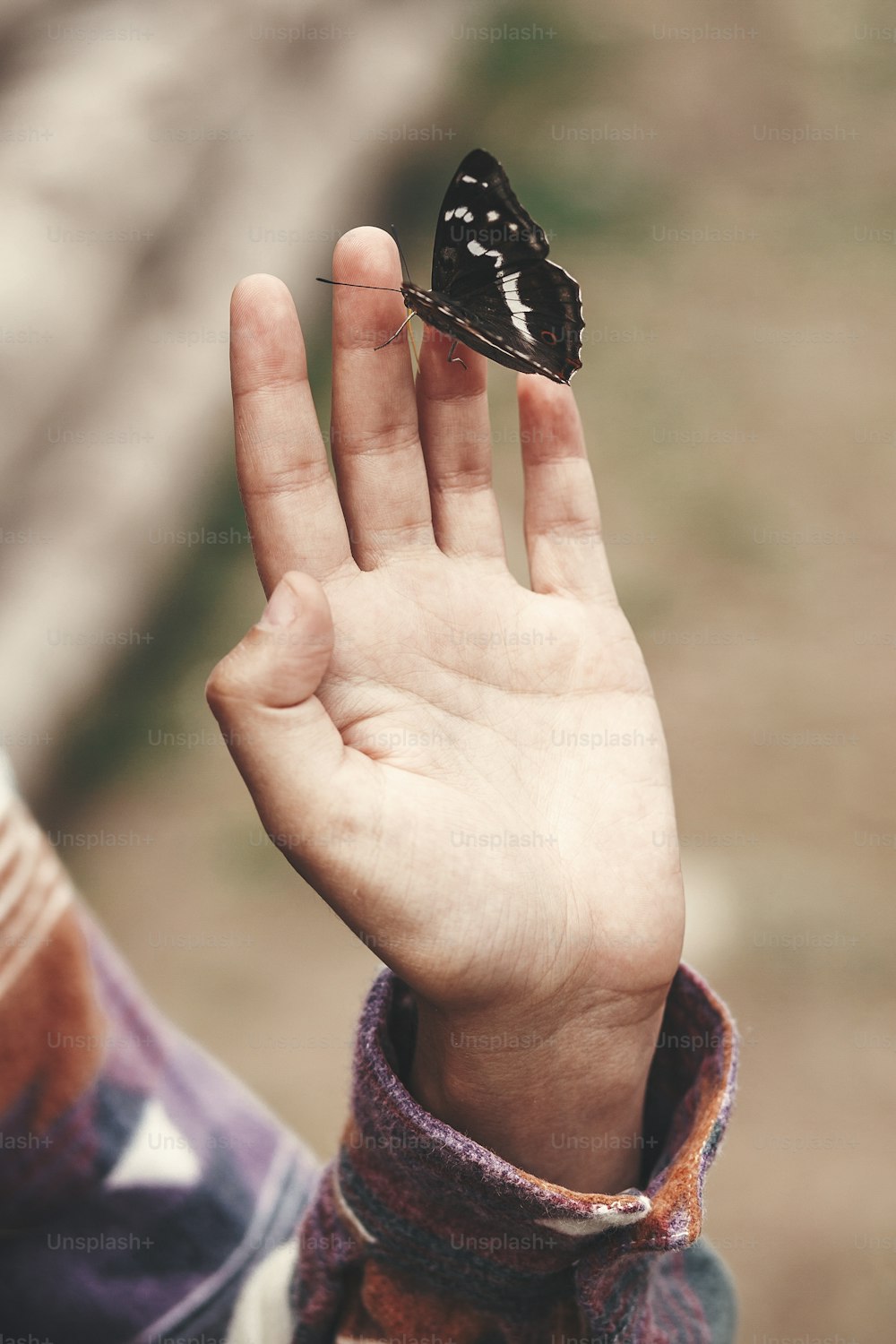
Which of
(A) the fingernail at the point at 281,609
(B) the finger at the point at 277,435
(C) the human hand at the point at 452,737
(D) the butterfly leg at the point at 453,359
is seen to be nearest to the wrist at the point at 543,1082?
(C) the human hand at the point at 452,737

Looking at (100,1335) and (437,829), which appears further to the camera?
(100,1335)

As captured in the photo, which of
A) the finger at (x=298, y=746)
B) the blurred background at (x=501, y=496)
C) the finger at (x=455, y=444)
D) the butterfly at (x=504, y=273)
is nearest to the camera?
the finger at (x=298, y=746)

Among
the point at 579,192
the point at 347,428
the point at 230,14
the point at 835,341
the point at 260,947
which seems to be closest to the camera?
the point at 347,428

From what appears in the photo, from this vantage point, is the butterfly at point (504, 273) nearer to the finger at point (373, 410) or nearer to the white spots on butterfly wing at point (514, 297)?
the white spots on butterfly wing at point (514, 297)

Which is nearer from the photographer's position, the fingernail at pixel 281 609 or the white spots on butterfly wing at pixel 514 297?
the fingernail at pixel 281 609

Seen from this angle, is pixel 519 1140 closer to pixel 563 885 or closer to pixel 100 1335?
pixel 563 885

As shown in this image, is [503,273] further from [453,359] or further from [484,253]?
[453,359]

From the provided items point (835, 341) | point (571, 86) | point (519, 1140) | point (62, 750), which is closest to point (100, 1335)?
point (519, 1140)
